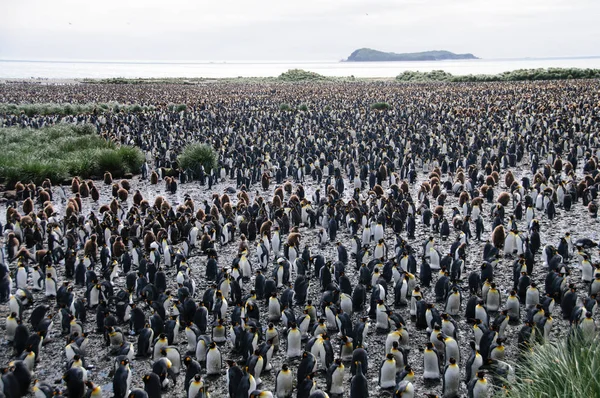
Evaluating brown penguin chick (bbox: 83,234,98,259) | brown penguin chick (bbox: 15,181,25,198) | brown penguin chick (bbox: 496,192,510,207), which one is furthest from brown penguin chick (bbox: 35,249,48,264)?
brown penguin chick (bbox: 496,192,510,207)

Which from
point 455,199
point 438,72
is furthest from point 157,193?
point 438,72

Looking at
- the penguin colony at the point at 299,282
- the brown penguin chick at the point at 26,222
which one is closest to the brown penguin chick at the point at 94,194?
the penguin colony at the point at 299,282

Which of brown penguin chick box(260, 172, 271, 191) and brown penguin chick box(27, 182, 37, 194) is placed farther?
brown penguin chick box(260, 172, 271, 191)

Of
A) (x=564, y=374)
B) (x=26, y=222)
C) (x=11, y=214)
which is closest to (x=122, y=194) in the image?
(x=11, y=214)

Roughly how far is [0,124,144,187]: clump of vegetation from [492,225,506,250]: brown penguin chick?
12681mm

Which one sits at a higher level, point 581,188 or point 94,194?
point 581,188

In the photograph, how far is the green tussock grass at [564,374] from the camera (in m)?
4.48

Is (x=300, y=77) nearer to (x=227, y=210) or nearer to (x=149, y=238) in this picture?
(x=227, y=210)

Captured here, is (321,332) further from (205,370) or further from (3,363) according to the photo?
(3,363)

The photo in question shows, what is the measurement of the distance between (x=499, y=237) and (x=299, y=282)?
436 cm

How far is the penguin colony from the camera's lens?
21.7ft

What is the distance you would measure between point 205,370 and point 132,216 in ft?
19.5

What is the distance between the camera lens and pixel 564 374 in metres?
4.68

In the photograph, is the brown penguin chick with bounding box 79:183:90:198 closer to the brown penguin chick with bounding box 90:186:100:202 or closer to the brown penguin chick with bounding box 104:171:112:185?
the brown penguin chick with bounding box 90:186:100:202
